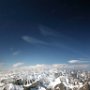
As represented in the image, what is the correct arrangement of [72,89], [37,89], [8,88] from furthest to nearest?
[72,89]
[37,89]
[8,88]

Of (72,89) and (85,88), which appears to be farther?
(72,89)

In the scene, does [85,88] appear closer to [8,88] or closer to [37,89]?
[37,89]

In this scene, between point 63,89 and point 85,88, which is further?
point 63,89

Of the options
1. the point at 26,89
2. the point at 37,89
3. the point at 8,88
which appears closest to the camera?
the point at 8,88

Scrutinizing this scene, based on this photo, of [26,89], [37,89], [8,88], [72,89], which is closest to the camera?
[8,88]

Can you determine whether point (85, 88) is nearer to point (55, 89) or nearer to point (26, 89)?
point (55, 89)

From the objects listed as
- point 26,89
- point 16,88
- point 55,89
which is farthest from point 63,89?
point 16,88

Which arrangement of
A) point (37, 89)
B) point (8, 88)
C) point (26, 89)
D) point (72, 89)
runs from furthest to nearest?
point (72, 89), point (37, 89), point (26, 89), point (8, 88)

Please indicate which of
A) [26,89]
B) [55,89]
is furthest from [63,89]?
[26,89]
